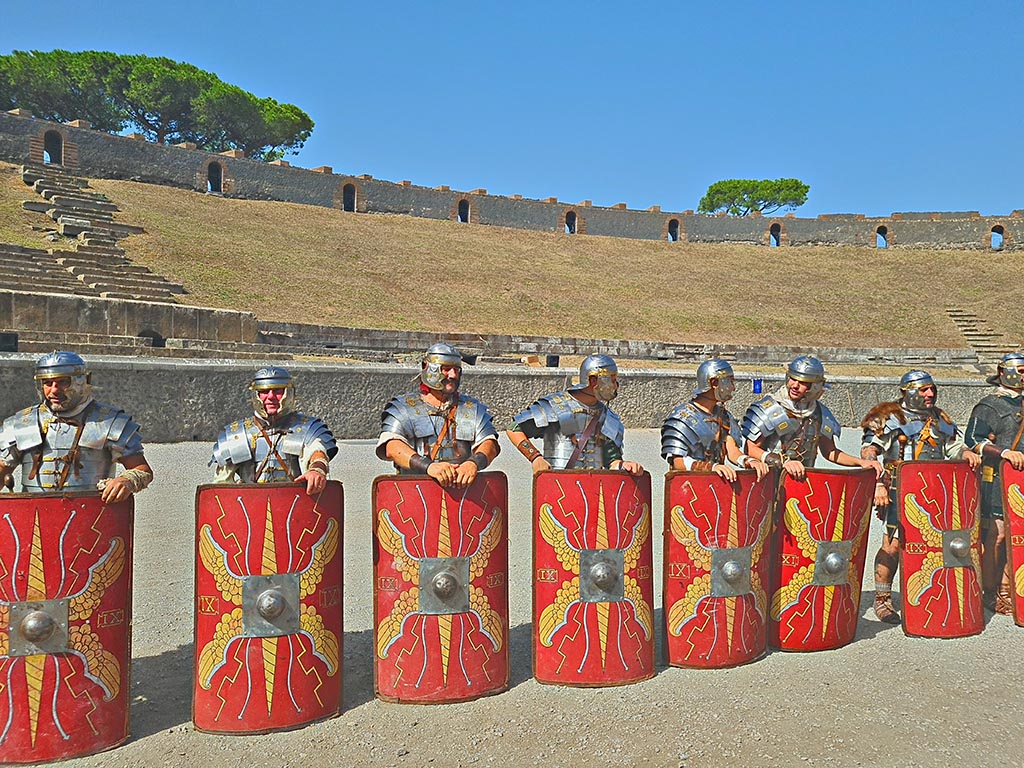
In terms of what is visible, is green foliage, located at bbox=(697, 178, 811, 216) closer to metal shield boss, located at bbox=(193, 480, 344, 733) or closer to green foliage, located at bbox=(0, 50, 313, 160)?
green foliage, located at bbox=(0, 50, 313, 160)

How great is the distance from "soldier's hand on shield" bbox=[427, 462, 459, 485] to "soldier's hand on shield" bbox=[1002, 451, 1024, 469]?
133 inches

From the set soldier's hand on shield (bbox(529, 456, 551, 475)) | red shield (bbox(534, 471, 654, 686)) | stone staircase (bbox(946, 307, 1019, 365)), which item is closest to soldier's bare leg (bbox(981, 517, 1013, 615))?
red shield (bbox(534, 471, 654, 686))

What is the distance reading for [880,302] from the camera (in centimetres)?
3381

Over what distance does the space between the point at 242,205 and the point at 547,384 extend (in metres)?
27.5

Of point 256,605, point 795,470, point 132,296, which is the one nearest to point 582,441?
point 795,470

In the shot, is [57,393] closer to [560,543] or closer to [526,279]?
[560,543]

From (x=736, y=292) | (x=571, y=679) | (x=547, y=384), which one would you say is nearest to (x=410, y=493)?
(x=571, y=679)

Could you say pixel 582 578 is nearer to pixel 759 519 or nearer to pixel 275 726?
pixel 759 519

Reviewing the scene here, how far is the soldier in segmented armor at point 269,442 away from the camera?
358cm

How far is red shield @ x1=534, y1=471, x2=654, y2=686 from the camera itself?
11.6ft

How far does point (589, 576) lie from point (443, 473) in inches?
33.1

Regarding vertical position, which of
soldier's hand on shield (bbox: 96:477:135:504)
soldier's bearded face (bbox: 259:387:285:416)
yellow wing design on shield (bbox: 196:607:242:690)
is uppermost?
soldier's bearded face (bbox: 259:387:285:416)

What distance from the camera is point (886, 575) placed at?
15.9ft

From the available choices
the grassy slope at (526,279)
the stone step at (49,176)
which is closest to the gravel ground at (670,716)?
the grassy slope at (526,279)
